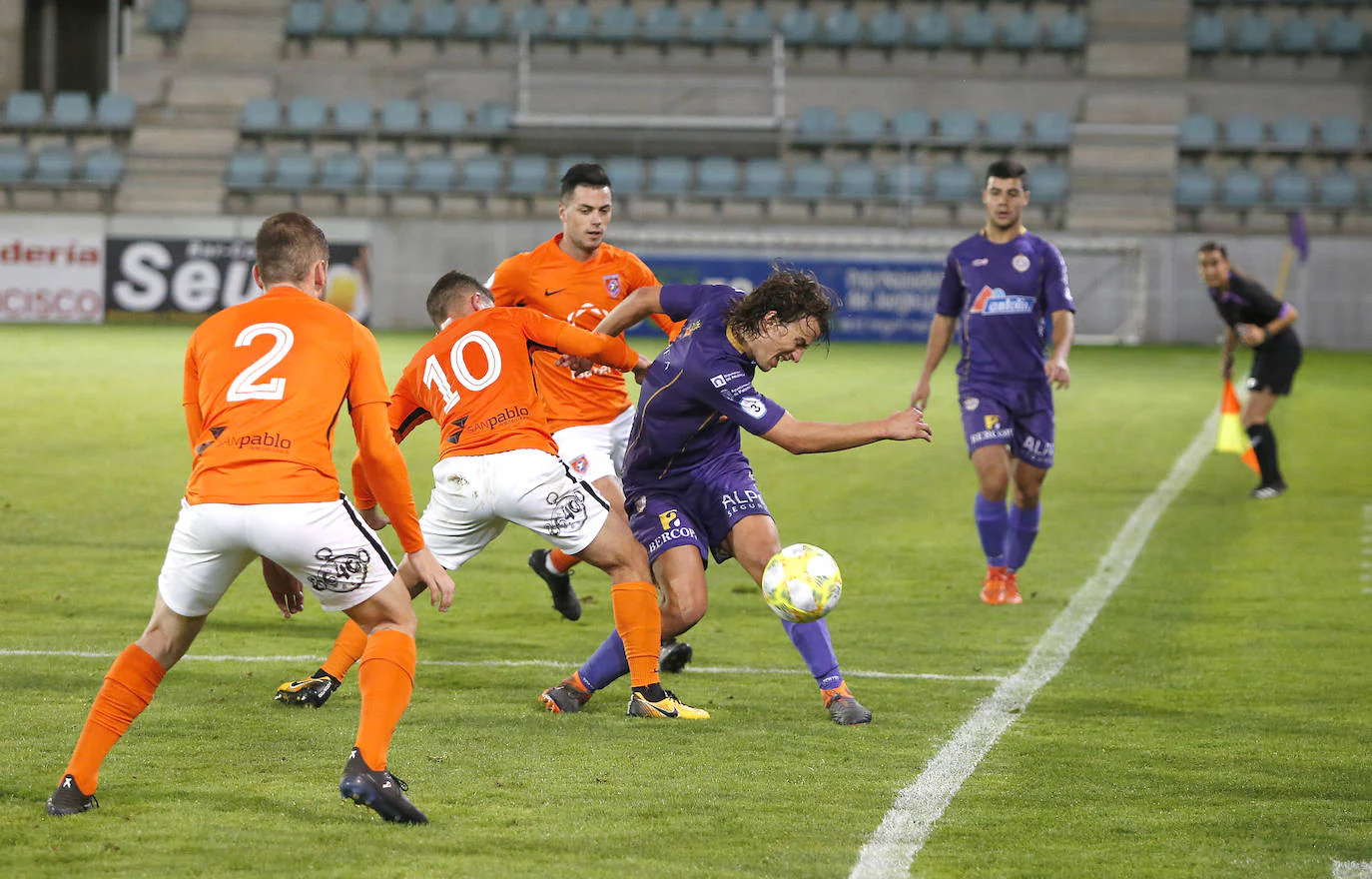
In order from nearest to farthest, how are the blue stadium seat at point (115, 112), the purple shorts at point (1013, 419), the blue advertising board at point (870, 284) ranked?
1. the purple shorts at point (1013, 419)
2. the blue advertising board at point (870, 284)
3. the blue stadium seat at point (115, 112)

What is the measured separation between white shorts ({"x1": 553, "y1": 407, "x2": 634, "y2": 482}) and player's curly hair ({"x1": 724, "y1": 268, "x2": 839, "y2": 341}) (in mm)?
1694

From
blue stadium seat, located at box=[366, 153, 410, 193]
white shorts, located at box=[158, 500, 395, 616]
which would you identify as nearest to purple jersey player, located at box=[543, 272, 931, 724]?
white shorts, located at box=[158, 500, 395, 616]

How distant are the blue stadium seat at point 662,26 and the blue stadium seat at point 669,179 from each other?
3.84 metres

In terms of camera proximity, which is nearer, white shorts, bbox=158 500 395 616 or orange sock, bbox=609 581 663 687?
white shorts, bbox=158 500 395 616

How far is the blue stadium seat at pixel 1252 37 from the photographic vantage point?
37.2 m

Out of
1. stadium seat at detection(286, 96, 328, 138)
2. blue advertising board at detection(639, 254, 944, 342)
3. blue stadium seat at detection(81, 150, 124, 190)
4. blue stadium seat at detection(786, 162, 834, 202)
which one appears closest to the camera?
blue advertising board at detection(639, 254, 944, 342)

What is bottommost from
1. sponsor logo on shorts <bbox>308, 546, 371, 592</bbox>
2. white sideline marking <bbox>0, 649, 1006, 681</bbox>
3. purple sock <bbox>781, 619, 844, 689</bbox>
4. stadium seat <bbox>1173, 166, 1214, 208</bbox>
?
white sideline marking <bbox>0, 649, 1006, 681</bbox>

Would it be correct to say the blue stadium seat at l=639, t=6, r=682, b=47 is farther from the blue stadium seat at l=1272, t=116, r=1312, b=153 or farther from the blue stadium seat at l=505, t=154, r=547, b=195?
the blue stadium seat at l=1272, t=116, r=1312, b=153

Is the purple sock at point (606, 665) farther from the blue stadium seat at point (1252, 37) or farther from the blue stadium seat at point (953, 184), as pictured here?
the blue stadium seat at point (1252, 37)

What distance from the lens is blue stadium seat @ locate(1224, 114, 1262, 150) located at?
35.4 meters

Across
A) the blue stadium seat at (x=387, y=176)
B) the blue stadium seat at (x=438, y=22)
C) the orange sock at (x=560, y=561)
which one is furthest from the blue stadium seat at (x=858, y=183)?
the orange sock at (x=560, y=561)

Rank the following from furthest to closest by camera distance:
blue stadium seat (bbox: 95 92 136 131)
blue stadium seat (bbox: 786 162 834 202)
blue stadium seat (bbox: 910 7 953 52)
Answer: blue stadium seat (bbox: 910 7 953 52) < blue stadium seat (bbox: 95 92 136 131) < blue stadium seat (bbox: 786 162 834 202)

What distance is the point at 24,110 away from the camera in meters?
36.4

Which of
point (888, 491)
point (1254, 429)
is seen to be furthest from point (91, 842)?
point (1254, 429)
